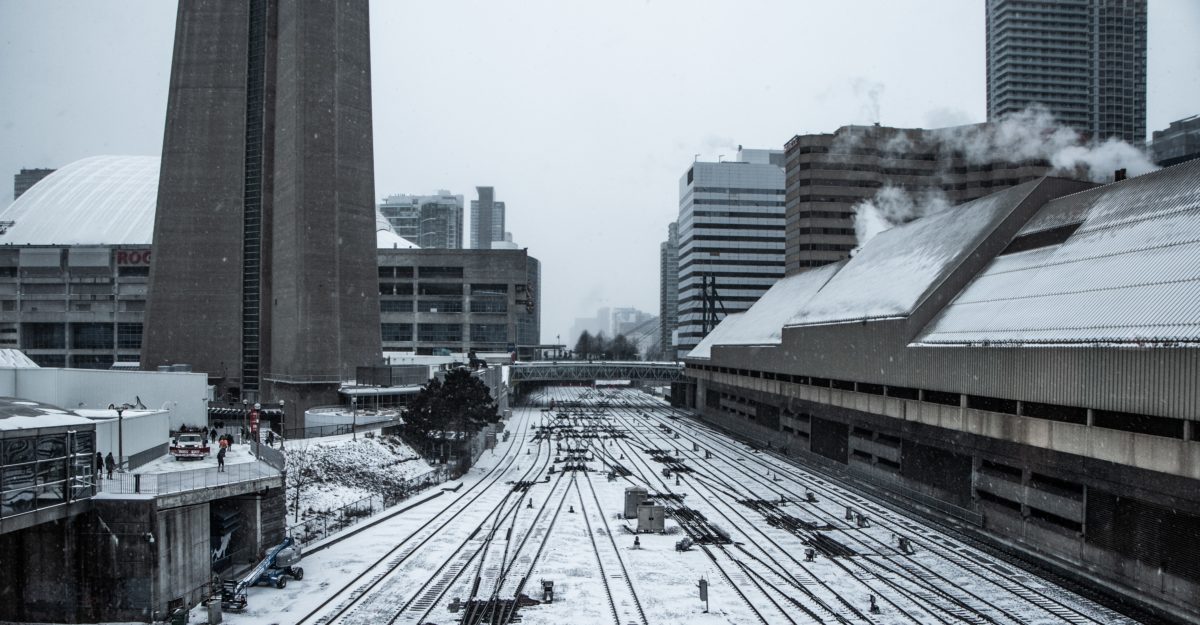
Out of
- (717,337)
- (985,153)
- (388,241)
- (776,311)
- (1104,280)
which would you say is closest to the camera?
(1104,280)

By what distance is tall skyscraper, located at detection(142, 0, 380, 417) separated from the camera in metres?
65.9

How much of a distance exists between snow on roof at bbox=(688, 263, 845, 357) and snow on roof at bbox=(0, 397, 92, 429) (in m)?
47.2

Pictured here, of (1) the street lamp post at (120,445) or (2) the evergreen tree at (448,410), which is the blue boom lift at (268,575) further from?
(2) the evergreen tree at (448,410)

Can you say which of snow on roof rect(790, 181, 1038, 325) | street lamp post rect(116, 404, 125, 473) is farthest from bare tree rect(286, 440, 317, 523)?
snow on roof rect(790, 181, 1038, 325)

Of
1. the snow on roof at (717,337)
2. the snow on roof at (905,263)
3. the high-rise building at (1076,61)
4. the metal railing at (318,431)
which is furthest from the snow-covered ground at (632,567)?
the high-rise building at (1076,61)

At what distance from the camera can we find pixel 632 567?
2789 centimetres

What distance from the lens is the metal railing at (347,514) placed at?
32.6 m

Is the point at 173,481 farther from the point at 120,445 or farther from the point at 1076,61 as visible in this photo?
the point at 1076,61

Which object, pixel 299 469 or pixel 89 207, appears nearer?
pixel 299 469

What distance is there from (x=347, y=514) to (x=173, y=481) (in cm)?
1250

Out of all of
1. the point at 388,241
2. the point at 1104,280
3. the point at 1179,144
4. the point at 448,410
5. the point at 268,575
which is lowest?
the point at 268,575

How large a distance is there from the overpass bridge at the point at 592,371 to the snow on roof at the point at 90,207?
49462 mm

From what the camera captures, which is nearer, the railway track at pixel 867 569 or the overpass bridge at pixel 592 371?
the railway track at pixel 867 569

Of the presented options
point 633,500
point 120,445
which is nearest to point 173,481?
point 120,445
